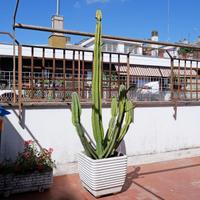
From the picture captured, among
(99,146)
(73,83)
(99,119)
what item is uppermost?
(73,83)

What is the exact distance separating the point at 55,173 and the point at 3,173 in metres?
1.11

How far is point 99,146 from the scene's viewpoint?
4.24m

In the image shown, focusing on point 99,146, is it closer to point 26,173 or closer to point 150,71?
point 26,173

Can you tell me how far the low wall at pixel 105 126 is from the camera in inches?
179

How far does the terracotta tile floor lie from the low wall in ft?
1.19

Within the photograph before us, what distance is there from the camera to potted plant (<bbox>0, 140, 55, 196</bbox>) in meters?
4.03

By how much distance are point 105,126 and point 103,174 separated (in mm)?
1513

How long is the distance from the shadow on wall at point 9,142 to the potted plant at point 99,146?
106 centimetres

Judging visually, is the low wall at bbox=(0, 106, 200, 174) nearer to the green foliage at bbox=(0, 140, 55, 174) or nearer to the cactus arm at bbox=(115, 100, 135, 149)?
the green foliage at bbox=(0, 140, 55, 174)

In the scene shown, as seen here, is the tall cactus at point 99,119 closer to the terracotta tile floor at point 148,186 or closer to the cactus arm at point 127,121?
the cactus arm at point 127,121

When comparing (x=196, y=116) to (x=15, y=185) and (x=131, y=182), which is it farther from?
(x=15, y=185)

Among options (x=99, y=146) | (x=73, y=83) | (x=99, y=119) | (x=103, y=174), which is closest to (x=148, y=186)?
(x=103, y=174)

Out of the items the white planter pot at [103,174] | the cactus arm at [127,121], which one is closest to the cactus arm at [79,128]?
the white planter pot at [103,174]

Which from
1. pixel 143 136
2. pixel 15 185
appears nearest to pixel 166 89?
pixel 143 136
